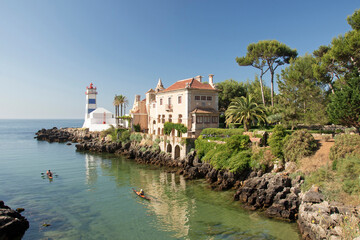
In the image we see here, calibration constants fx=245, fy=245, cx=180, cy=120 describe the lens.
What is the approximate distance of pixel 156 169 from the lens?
131ft

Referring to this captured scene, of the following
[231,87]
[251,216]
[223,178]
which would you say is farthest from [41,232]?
[231,87]

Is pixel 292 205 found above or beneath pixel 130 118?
beneath

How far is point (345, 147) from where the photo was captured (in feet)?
72.0

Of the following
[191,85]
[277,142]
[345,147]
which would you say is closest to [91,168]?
[191,85]

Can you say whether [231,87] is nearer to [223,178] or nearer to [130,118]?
[130,118]

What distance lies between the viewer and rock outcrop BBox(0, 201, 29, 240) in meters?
17.6

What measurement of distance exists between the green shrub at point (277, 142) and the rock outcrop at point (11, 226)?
24.7m

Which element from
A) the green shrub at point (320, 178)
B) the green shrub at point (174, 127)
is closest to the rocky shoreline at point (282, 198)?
the green shrub at point (320, 178)

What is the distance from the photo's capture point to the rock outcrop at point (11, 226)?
17.6 m

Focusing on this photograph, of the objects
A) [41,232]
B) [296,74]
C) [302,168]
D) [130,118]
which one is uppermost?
[296,74]

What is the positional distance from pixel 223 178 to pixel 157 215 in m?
10.3

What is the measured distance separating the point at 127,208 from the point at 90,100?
77.6 m

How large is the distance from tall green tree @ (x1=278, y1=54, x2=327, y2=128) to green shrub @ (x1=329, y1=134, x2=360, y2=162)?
35.9ft

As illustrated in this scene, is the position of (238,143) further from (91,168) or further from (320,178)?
(91,168)
